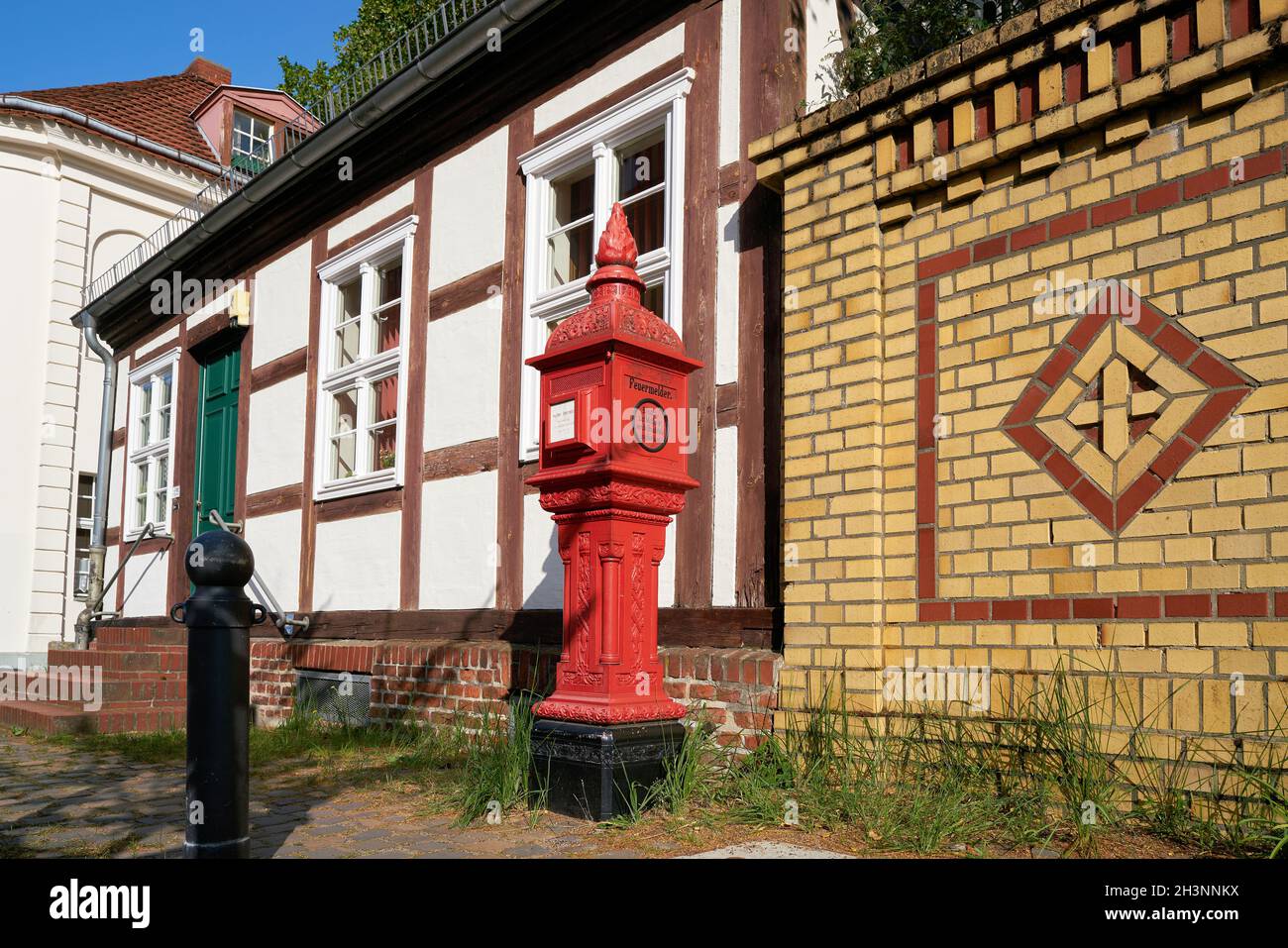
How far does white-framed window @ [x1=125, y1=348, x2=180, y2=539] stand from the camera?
1209 centimetres

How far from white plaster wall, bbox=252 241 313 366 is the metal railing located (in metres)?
0.88

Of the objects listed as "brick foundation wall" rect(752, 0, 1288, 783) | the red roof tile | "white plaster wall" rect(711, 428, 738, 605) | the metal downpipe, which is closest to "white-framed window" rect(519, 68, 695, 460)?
"white plaster wall" rect(711, 428, 738, 605)

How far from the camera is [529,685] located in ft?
20.2

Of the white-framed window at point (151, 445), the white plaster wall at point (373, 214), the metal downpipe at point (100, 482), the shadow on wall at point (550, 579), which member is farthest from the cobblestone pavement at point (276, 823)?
the metal downpipe at point (100, 482)

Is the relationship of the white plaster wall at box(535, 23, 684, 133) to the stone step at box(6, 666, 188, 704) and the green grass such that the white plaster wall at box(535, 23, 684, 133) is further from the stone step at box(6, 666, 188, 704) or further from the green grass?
the stone step at box(6, 666, 188, 704)

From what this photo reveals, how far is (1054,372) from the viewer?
3889 millimetres

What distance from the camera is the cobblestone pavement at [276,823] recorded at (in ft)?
12.2

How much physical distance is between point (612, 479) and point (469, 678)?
2907 millimetres

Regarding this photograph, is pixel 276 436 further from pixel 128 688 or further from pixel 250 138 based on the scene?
pixel 250 138

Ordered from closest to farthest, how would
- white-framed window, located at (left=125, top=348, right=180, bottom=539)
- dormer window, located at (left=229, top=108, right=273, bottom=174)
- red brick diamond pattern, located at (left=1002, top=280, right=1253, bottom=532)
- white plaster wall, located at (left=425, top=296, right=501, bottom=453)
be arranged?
red brick diamond pattern, located at (left=1002, top=280, right=1253, bottom=532), white plaster wall, located at (left=425, top=296, right=501, bottom=453), white-framed window, located at (left=125, top=348, right=180, bottom=539), dormer window, located at (left=229, top=108, right=273, bottom=174)

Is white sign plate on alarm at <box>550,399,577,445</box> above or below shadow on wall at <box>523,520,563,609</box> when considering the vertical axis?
above

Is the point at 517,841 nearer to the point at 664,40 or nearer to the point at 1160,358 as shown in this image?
the point at 1160,358

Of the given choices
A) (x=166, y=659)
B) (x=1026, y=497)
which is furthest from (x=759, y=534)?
(x=166, y=659)

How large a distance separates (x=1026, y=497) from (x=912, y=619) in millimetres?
706
